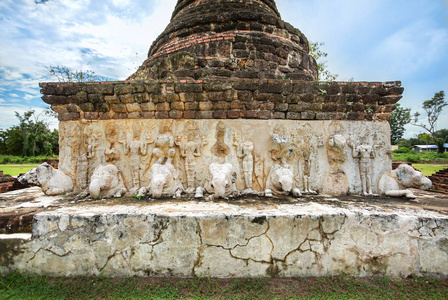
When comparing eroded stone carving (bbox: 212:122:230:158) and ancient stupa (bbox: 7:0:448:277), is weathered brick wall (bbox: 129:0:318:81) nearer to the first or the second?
ancient stupa (bbox: 7:0:448:277)

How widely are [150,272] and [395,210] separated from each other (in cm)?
351

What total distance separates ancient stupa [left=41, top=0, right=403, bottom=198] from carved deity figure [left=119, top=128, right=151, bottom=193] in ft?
0.06

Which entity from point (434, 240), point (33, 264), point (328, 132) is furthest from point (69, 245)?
point (434, 240)

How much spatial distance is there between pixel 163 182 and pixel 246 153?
60.2 inches

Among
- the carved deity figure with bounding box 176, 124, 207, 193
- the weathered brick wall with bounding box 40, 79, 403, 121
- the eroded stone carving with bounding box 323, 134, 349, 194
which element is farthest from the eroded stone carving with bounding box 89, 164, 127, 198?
the eroded stone carving with bounding box 323, 134, 349, 194

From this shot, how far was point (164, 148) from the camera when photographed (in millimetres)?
3846

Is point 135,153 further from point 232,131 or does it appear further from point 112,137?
point 232,131

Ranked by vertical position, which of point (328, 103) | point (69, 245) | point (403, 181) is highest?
point (328, 103)

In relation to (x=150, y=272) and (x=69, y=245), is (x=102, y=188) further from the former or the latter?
(x=150, y=272)

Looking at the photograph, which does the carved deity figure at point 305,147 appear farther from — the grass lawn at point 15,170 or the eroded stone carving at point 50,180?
the grass lawn at point 15,170

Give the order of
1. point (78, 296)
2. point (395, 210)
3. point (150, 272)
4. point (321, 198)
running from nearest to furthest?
point (78, 296), point (150, 272), point (395, 210), point (321, 198)

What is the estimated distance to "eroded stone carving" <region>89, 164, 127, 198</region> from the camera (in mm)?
3555

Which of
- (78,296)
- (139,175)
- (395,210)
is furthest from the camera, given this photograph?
(139,175)

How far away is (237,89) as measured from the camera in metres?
3.80
